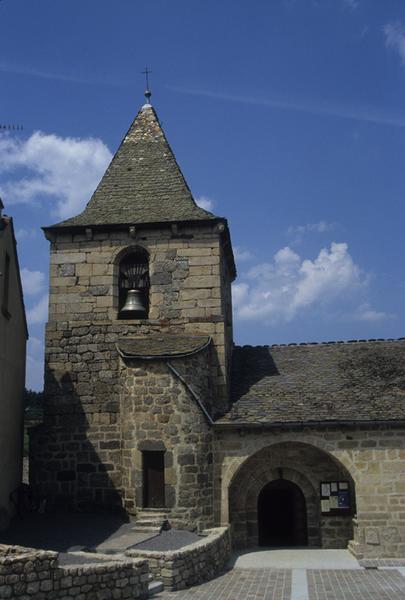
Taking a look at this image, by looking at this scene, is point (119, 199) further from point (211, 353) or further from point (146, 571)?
point (146, 571)

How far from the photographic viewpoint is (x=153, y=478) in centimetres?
1327

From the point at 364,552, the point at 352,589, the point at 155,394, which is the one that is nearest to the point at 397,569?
the point at 364,552

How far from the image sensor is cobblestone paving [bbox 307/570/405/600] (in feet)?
31.9

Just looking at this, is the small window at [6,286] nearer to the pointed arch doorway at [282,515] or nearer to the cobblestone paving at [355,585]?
the pointed arch doorway at [282,515]

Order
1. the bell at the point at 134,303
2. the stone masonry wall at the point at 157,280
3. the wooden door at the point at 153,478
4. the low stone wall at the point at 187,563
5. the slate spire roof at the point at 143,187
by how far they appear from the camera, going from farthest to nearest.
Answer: the slate spire roof at the point at 143,187 < the stone masonry wall at the point at 157,280 < the bell at the point at 134,303 < the wooden door at the point at 153,478 < the low stone wall at the point at 187,563

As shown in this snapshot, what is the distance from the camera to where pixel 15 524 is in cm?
1276

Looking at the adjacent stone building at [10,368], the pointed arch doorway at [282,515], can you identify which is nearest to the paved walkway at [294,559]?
the pointed arch doorway at [282,515]

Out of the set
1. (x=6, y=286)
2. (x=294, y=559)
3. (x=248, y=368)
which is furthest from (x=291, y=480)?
(x=6, y=286)

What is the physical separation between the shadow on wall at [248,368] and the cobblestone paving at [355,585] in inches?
180

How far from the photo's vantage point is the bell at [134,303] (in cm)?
1473

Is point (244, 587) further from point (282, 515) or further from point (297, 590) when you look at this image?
point (282, 515)

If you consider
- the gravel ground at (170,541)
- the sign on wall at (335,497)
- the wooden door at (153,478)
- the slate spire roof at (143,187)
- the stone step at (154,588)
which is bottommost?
the stone step at (154,588)

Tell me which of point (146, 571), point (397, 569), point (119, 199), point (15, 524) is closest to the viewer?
point (146, 571)

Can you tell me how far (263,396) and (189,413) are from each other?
214cm
